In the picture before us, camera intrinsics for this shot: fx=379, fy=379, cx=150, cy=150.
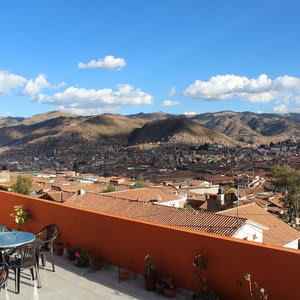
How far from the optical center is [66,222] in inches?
223

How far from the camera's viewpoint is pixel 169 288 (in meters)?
4.02

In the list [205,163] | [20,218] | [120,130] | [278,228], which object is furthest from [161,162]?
[20,218]

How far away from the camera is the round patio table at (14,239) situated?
167 inches

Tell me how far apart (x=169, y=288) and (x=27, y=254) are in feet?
5.21

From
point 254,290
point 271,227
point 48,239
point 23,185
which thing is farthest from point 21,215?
point 23,185

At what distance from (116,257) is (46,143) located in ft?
455

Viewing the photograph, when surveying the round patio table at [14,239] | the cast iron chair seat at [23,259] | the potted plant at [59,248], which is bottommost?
the potted plant at [59,248]

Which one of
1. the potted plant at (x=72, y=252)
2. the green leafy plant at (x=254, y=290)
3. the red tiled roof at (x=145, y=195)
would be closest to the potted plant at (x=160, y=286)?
the green leafy plant at (x=254, y=290)

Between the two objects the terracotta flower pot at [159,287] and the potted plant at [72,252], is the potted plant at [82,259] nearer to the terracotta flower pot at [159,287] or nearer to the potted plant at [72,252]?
the potted plant at [72,252]

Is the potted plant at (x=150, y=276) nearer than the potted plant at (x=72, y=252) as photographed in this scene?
Yes

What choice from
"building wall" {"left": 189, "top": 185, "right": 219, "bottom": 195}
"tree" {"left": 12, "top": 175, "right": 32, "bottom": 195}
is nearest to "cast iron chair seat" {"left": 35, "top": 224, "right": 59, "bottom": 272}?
"tree" {"left": 12, "top": 175, "right": 32, "bottom": 195}

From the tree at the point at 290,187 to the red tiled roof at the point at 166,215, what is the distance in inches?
583

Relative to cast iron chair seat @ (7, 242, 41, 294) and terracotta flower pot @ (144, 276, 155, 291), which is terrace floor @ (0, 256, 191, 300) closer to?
terracotta flower pot @ (144, 276, 155, 291)

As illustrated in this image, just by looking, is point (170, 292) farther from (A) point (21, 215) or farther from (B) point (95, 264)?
(A) point (21, 215)
